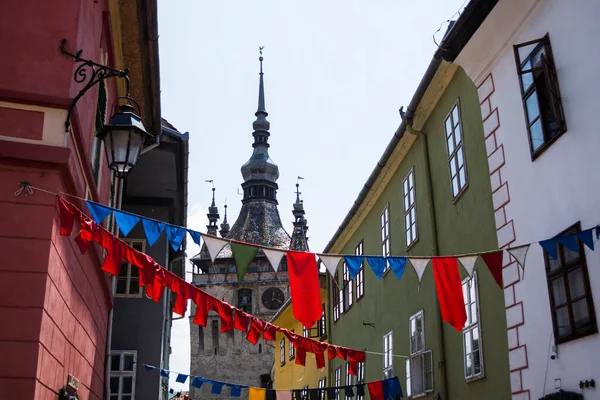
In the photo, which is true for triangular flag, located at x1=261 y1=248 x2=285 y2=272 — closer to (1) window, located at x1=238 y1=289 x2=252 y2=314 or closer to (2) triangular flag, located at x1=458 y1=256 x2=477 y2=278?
(2) triangular flag, located at x1=458 y1=256 x2=477 y2=278

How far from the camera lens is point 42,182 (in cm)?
614

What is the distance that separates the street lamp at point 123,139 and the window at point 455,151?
5970 mm

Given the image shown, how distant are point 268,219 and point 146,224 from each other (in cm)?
6619

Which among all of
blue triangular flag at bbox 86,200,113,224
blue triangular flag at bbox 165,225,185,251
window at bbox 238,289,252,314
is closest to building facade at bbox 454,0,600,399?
blue triangular flag at bbox 165,225,185,251

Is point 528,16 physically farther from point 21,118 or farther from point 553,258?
point 21,118

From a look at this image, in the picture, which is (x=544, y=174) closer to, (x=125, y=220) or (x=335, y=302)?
(x=125, y=220)

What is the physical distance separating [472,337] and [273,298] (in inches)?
2078

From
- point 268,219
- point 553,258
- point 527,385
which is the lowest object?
point 527,385

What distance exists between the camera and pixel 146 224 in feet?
23.3

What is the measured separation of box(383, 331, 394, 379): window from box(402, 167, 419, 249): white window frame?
246 centimetres

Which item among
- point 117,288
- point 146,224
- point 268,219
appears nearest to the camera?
point 146,224

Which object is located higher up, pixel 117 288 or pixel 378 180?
pixel 378 180

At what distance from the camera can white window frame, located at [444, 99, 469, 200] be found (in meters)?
11.3

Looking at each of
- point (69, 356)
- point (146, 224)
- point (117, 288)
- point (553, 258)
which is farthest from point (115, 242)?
point (117, 288)
